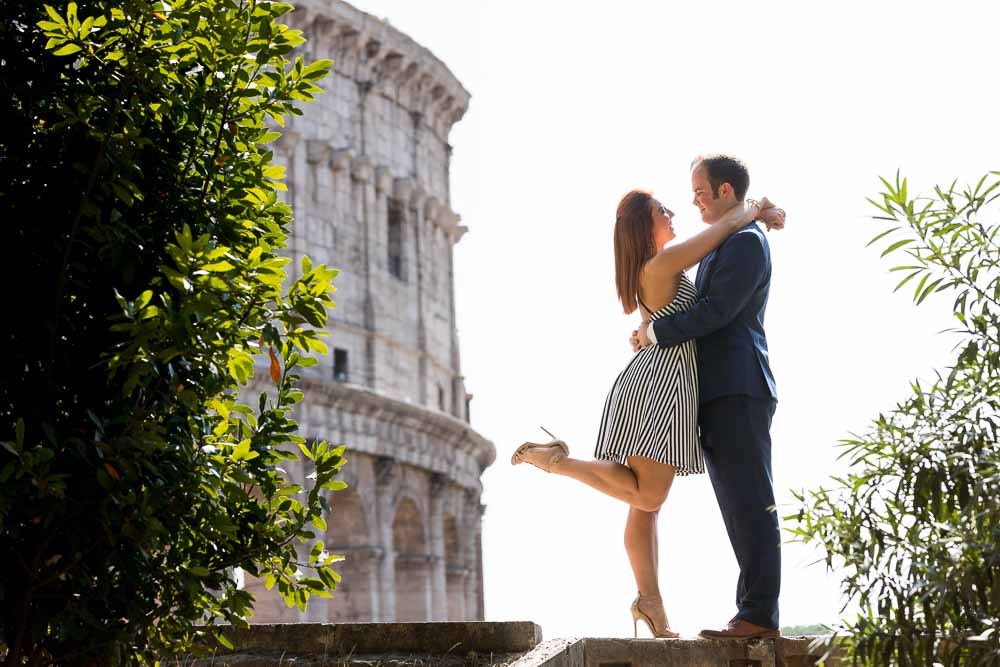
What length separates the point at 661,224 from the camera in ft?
21.3

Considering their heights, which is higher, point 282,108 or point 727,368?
point 282,108

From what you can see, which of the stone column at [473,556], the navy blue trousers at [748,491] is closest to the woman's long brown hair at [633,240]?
the navy blue trousers at [748,491]

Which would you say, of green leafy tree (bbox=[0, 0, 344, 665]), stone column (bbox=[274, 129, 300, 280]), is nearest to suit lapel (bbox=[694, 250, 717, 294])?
green leafy tree (bbox=[0, 0, 344, 665])

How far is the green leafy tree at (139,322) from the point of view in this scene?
4.54m

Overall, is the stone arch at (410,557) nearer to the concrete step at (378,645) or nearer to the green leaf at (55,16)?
the concrete step at (378,645)

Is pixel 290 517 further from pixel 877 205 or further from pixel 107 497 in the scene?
pixel 877 205

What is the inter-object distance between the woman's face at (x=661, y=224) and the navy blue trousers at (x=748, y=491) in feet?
2.55

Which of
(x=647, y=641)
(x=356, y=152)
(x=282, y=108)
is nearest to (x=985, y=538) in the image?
(x=647, y=641)

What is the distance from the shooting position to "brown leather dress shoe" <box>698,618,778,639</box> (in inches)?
233

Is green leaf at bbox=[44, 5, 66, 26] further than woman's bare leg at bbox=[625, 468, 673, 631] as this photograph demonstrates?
No

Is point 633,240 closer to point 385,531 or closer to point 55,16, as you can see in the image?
point 55,16

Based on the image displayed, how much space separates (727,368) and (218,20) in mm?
2411

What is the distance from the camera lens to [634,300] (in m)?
6.51

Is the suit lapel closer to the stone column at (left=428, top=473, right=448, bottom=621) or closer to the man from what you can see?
the man
